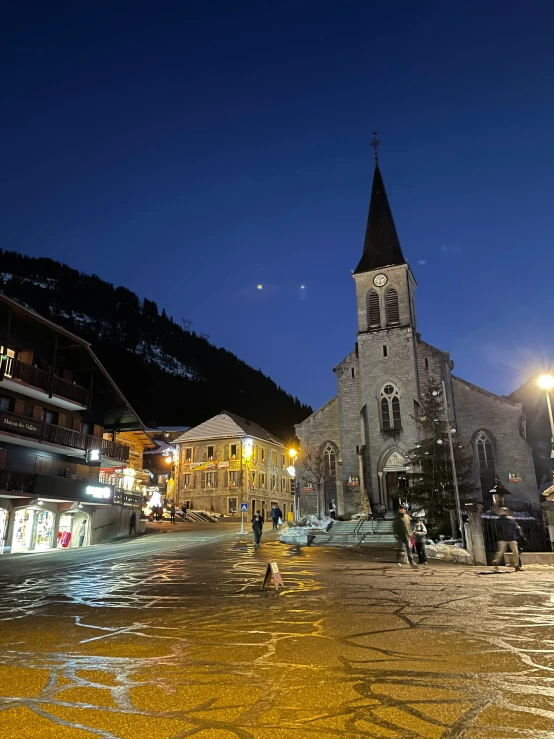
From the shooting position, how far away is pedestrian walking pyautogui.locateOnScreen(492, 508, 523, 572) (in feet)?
Answer: 46.0

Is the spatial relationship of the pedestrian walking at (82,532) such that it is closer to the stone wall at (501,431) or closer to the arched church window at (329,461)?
the arched church window at (329,461)

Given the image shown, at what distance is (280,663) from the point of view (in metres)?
5.15

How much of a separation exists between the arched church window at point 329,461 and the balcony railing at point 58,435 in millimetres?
15908

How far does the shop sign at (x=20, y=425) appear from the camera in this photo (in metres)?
23.5

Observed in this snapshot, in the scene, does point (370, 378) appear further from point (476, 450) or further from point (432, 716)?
point (432, 716)

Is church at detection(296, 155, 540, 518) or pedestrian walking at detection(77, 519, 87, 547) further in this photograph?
church at detection(296, 155, 540, 518)

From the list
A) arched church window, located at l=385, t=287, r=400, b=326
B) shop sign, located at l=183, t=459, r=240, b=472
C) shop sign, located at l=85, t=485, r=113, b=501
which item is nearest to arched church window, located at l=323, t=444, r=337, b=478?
arched church window, located at l=385, t=287, r=400, b=326

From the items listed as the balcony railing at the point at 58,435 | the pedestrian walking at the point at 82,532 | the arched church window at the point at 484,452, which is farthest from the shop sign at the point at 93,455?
the arched church window at the point at 484,452

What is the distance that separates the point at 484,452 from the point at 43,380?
29.7m

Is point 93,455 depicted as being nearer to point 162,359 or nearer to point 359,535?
point 359,535

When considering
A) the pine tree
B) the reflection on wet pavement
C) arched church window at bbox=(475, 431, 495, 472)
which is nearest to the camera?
the reflection on wet pavement

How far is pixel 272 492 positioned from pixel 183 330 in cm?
8150

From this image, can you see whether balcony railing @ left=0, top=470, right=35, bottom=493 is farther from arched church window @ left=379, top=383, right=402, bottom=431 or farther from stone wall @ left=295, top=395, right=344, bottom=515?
arched church window @ left=379, top=383, right=402, bottom=431

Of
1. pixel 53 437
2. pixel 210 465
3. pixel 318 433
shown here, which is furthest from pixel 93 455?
pixel 210 465
